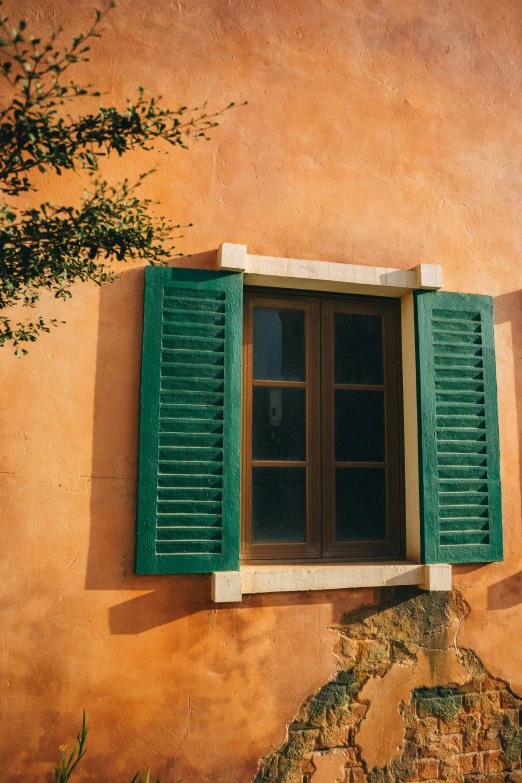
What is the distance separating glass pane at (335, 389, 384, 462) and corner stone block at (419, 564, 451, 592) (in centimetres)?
64

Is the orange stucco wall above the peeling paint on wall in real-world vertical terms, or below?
above

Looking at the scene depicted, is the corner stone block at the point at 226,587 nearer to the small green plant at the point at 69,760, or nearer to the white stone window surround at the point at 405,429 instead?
the white stone window surround at the point at 405,429

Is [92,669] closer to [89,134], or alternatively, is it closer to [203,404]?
[203,404]

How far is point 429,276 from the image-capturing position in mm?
3525

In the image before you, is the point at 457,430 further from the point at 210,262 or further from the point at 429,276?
the point at 210,262

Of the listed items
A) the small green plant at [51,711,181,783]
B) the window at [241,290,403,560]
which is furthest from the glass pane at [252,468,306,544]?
the small green plant at [51,711,181,783]

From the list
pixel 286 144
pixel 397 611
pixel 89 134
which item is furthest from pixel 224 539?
pixel 286 144

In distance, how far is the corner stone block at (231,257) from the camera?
3.25m

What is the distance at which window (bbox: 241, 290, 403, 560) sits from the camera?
3414 mm

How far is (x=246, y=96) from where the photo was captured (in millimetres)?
3539

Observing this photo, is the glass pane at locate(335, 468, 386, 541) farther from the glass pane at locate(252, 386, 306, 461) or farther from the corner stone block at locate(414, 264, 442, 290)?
the corner stone block at locate(414, 264, 442, 290)

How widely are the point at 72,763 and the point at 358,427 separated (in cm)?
215

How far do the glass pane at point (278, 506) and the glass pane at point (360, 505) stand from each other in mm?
209

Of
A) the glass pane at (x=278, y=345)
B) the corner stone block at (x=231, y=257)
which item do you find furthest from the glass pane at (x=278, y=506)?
the corner stone block at (x=231, y=257)
